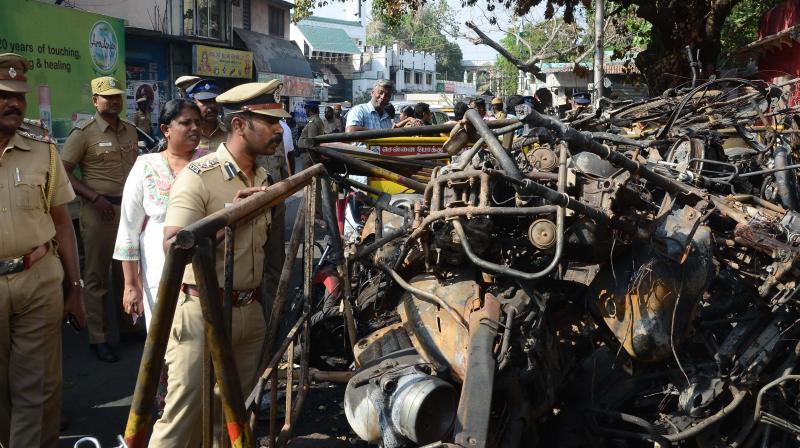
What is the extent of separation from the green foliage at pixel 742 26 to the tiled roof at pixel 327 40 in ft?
151

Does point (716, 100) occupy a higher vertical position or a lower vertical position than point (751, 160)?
higher

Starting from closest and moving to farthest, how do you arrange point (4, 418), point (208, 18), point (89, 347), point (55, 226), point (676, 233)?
point (676, 233)
point (4, 418)
point (55, 226)
point (89, 347)
point (208, 18)

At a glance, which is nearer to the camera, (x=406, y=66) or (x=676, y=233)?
(x=676, y=233)

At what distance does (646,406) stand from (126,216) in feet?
9.04

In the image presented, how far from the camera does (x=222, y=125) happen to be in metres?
5.92

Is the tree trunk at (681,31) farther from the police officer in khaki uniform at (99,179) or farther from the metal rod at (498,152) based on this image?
the metal rod at (498,152)

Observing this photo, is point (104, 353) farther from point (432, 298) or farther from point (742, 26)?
point (742, 26)

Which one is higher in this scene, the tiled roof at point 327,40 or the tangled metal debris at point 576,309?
the tiled roof at point 327,40

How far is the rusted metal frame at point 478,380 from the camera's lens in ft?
7.93

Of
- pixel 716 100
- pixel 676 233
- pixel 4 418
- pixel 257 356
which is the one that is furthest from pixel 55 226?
pixel 716 100

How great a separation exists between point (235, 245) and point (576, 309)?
1534 millimetres

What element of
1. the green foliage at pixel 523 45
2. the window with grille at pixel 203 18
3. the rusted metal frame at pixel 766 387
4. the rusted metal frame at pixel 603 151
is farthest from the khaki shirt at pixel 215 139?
the green foliage at pixel 523 45

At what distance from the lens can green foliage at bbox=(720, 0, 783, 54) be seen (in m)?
20.8

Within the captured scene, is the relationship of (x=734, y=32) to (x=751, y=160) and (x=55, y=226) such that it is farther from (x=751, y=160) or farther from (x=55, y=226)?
(x=55, y=226)
